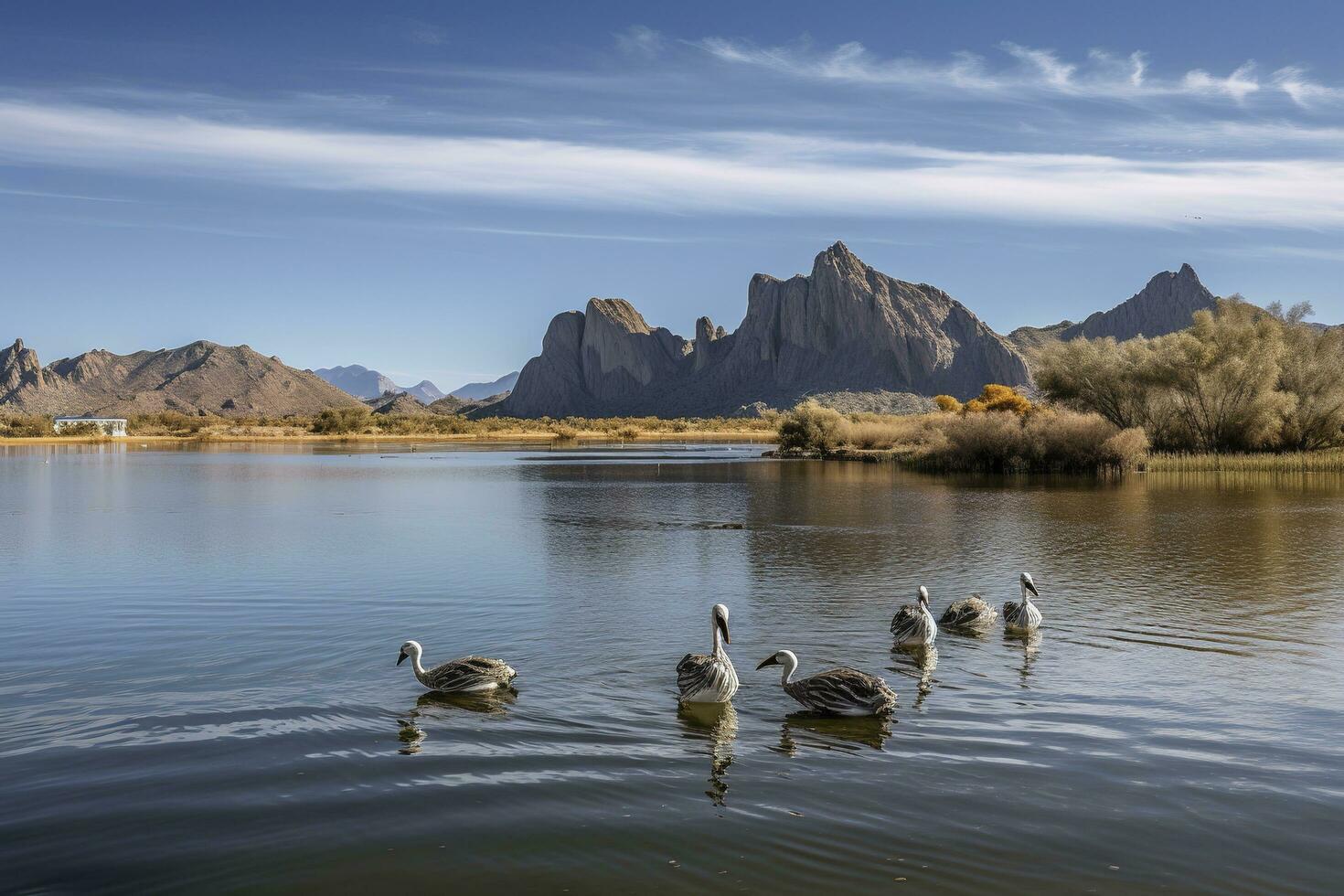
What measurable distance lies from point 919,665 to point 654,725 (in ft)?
11.0

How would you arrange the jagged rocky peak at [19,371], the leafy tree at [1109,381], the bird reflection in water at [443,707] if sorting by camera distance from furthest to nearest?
the jagged rocky peak at [19,371]
the leafy tree at [1109,381]
the bird reflection in water at [443,707]

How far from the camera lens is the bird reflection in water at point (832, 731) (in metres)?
7.64

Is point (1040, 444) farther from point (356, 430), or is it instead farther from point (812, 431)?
point (356, 430)

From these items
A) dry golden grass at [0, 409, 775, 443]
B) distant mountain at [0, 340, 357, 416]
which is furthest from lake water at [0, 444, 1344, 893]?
distant mountain at [0, 340, 357, 416]

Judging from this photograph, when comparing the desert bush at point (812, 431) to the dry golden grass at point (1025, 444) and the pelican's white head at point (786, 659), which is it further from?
the pelican's white head at point (786, 659)

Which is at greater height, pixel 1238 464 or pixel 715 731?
pixel 1238 464

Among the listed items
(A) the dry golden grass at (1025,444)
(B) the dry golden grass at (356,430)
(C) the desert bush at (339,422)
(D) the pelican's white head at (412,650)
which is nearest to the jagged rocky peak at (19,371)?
(B) the dry golden grass at (356,430)

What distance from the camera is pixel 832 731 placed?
7.96m

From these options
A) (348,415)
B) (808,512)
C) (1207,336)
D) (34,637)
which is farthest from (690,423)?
(34,637)

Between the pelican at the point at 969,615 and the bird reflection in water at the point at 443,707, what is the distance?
5.59 m

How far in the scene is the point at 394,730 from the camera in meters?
8.05

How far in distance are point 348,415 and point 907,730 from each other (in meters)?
122

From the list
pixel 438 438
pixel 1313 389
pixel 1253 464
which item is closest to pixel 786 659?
pixel 1253 464

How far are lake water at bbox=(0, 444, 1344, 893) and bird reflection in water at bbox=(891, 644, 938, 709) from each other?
0.07 m
